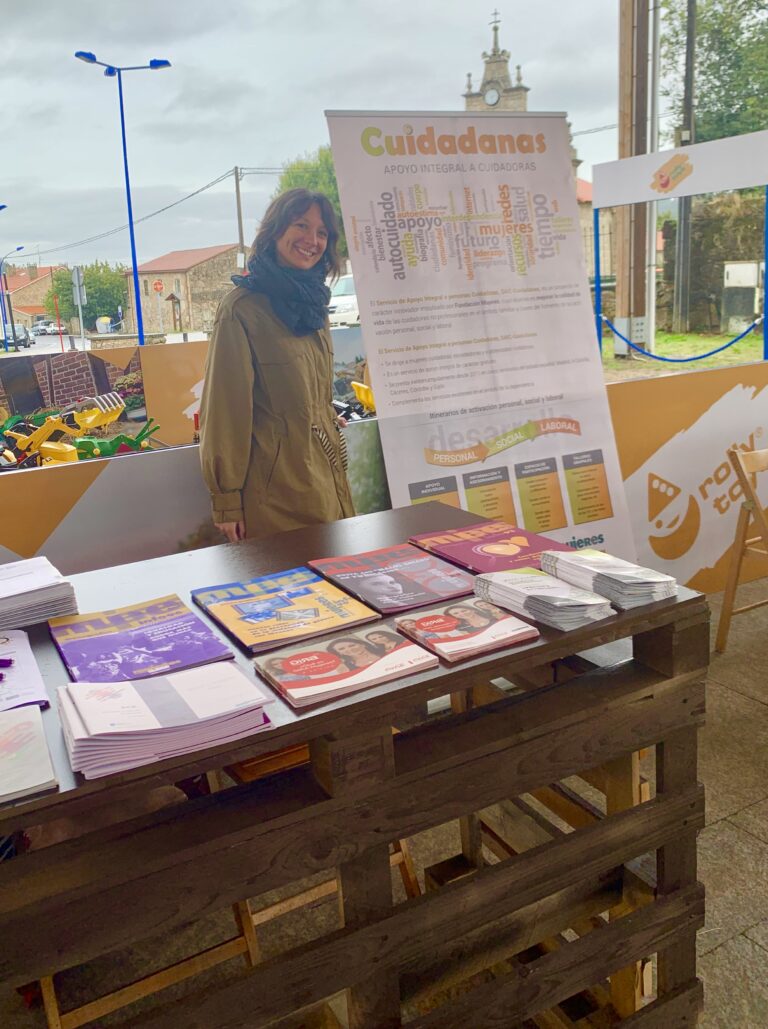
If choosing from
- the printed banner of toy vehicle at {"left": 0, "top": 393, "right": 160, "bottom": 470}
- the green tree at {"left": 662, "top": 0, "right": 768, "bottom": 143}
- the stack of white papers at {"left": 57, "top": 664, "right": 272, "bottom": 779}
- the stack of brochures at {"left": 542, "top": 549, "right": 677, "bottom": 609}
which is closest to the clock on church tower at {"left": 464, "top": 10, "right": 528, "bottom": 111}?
the green tree at {"left": 662, "top": 0, "right": 768, "bottom": 143}

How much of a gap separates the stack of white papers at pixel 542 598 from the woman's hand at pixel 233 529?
120 cm

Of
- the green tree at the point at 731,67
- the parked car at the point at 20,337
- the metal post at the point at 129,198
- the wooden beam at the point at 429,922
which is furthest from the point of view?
the parked car at the point at 20,337

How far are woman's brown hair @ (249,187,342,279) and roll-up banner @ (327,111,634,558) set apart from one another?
0.30m

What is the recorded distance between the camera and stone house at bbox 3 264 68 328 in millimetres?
20284

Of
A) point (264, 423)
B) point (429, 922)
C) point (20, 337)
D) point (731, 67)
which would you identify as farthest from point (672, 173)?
point (20, 337)

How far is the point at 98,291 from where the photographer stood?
23766 mm

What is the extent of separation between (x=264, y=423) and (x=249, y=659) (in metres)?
1.32

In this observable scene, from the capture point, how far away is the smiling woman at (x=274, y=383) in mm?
2385

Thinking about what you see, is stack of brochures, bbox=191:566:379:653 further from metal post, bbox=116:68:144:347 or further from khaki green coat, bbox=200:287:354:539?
metal post, bbox=116:68:144:347

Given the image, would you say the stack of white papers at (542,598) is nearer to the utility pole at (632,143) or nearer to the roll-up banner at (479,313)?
the roll-up banner at (479,313)

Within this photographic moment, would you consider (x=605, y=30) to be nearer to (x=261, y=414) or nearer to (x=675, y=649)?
(x=261, y=414)

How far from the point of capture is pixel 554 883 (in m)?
1.37

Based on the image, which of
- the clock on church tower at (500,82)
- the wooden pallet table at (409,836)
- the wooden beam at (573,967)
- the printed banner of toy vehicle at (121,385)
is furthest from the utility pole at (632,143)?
the clock on church tower at (500,82)

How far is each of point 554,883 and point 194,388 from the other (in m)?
7.99
